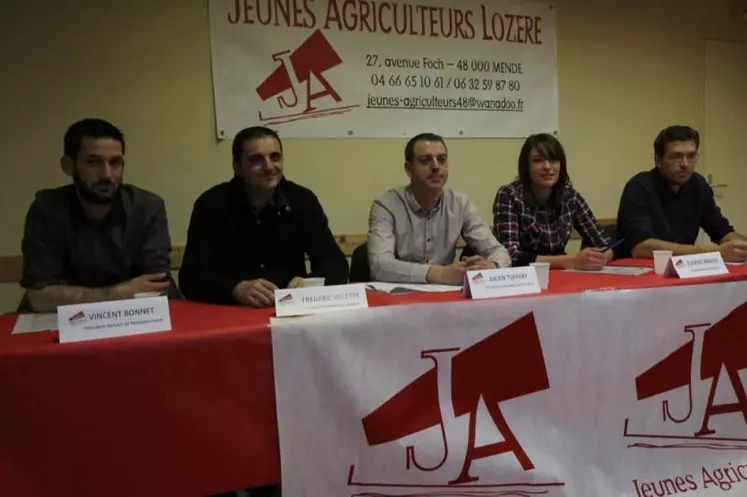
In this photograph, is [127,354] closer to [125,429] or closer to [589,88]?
[125,429]

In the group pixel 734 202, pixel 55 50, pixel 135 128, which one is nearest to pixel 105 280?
pixel 135 128

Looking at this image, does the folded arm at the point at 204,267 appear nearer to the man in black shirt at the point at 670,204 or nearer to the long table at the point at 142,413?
Result: the long table at the point at 142,413

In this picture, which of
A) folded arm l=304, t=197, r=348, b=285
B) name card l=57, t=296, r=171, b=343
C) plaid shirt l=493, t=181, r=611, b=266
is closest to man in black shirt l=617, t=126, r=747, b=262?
plaid shirt l=493, t=181, r=611, b=266

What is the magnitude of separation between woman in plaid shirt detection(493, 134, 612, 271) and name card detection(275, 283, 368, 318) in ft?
3.40

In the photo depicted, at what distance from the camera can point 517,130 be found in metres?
3.42

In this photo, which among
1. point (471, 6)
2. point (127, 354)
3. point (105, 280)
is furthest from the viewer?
point (471, 6)

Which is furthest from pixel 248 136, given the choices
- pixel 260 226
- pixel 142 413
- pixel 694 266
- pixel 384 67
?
pixel 694 266

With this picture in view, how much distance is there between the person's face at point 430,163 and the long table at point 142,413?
3.49 ft

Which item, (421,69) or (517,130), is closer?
(421,69)

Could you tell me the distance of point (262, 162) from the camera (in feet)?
6.58

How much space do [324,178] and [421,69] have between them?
742 millimetres

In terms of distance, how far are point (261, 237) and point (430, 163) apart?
0.66m

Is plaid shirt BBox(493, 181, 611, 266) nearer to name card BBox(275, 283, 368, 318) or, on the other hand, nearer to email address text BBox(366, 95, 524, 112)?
email address text BBox(366, 95, 524, 112)

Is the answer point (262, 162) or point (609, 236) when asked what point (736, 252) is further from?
point (262, 162)
